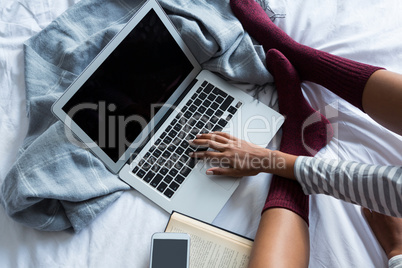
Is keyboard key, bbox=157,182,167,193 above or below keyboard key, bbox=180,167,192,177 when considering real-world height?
below

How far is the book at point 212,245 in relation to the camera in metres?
0.65

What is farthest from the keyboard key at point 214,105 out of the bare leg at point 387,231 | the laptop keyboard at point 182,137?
the bare leg at point 387,231

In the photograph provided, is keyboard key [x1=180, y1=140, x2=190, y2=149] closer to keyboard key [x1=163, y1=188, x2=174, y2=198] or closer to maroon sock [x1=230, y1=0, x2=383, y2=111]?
keyboard key [x1=163, y1=188, x2=174, y2=198]

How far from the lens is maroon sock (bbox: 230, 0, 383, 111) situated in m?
0.72

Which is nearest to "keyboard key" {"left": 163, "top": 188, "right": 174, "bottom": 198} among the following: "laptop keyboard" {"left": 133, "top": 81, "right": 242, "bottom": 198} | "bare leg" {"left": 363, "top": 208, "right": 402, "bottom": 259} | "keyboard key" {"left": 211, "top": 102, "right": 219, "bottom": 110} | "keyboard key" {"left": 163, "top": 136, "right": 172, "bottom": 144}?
"laptop keyboard" {"left": 133, "top": 81, "right": 242, "bottom": 198}

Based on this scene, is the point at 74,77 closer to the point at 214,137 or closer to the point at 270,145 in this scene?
the point at 214,137

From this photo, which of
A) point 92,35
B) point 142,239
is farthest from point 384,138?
point 92,35

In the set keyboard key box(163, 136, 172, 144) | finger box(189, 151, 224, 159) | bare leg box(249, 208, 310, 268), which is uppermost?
keyboard key box(163, 136, 172, 144)

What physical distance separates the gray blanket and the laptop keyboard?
0.05 metres

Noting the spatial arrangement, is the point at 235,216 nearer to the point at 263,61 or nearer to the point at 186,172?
the point at 186,172

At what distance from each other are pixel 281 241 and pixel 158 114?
1.14ft

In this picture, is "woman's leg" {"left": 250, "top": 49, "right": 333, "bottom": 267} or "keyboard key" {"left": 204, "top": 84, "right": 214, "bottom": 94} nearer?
"woman's leg" {"left": 250, "top": 49, "right": 333, "bottom": 267}

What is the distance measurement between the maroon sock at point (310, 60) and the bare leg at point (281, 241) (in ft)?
0.92

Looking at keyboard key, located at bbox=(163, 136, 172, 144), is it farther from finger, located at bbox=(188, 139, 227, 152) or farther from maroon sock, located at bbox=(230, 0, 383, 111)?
maroon sock, located at bbox=(230, 0, 383, 111)
